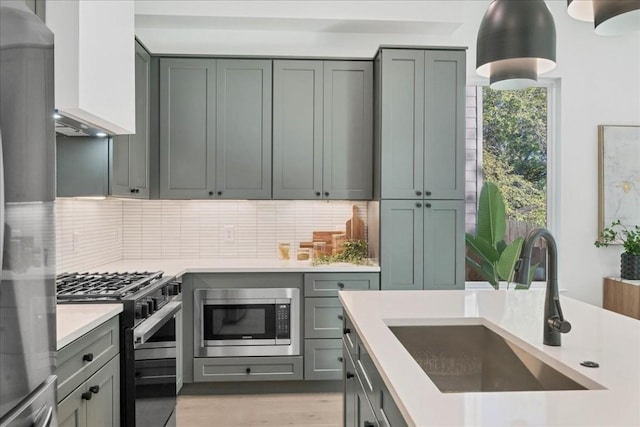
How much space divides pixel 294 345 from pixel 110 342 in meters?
1.72

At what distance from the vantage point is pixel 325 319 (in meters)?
3.71

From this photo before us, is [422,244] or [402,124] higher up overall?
[402,124]

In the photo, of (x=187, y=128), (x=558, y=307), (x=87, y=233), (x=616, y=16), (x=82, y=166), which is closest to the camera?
(x=616, y=16)

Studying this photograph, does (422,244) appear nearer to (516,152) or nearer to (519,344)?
(516,152)

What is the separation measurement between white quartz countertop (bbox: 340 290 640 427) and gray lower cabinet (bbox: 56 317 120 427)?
1.04 meters

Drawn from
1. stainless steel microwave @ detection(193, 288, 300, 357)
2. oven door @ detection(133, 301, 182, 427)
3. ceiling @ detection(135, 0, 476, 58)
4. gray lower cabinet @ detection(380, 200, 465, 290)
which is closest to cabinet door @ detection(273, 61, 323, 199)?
ceiling @ detection(135, 0, 476, 58)

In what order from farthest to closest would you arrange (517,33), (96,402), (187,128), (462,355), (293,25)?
(293,25) < (187,128) < (96,402) < (462,355) < (517,33)

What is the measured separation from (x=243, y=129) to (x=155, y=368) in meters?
1.94

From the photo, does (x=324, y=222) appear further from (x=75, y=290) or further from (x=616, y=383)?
(x=616, y=383)

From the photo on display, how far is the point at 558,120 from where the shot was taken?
4426mm

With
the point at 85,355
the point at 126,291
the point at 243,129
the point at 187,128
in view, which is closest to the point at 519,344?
the point at 85,355

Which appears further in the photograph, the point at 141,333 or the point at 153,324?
the point at 153,324

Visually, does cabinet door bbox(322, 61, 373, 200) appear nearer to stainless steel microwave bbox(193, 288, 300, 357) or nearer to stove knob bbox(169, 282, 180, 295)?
stainless steel microwave bbox(193, 288, 300, 357)

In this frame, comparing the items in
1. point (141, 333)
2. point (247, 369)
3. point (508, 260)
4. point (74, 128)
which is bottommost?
point (247, 369)
